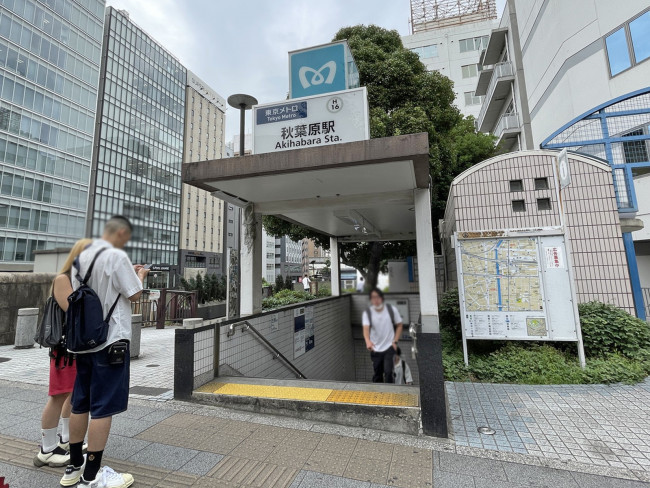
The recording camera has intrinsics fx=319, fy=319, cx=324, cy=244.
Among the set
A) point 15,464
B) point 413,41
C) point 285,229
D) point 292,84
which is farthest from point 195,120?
point 15,464

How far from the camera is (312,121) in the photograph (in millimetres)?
5000

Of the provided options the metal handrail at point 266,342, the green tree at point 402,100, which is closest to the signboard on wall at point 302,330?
the metal handrail at point 266,342

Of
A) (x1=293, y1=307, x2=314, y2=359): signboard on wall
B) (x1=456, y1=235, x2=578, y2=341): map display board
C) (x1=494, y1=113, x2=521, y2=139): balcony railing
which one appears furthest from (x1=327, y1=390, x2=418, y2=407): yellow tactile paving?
(x1=494, y1=113, x2=521, y2=139): balcony railing

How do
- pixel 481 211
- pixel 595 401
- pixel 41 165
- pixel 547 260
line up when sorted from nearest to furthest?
pixel 41 165 → pixel 595 401 → pixel 547 260 → pixel 481 211

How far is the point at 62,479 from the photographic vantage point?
2.35m

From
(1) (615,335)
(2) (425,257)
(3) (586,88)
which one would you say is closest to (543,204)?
(1) (615,335)

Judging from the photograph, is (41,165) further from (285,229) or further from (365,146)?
(285,229)

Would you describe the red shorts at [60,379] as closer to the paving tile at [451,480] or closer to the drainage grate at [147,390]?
the drainage grate at [147,390]

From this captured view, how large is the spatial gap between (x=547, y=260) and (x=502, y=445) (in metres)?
3.28

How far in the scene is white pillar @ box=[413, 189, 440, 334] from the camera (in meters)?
4.71

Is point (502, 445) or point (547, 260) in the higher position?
point (547, 260)

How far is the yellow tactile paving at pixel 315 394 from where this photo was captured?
357 centimetres

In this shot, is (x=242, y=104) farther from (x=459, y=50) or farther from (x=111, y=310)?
(x=459, y=50)

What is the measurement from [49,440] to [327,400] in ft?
8.37
